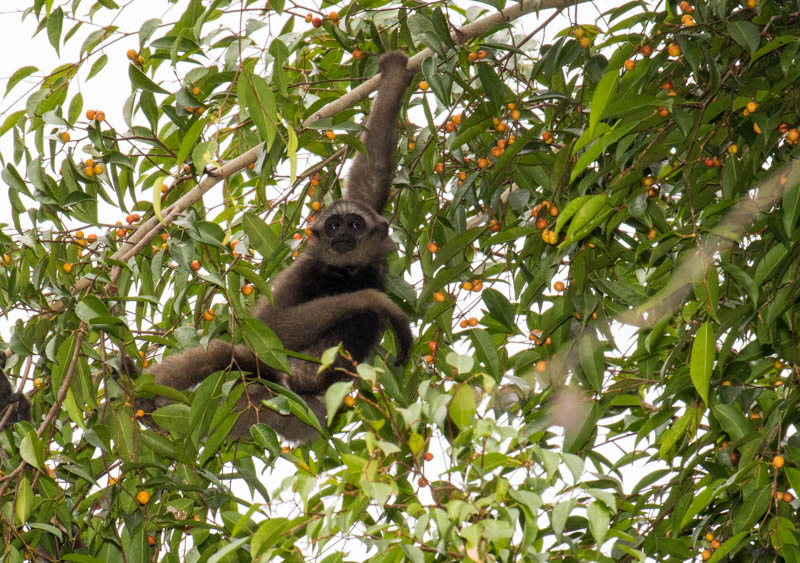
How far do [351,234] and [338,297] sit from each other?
35 centimetres

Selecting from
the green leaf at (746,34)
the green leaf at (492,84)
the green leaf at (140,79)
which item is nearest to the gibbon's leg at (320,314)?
the green leaf at (492,84)

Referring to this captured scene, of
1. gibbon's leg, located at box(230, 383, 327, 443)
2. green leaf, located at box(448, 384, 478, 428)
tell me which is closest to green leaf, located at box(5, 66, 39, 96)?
gibbon's leg, located at box(230, 383, 327, 443)

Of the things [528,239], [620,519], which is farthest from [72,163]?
[620,519]

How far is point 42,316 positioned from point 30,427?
19.6 inches

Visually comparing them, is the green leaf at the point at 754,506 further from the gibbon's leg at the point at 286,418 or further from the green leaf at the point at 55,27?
the green leaf at the point at 55,27

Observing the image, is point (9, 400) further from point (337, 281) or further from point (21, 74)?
point (337, 281)

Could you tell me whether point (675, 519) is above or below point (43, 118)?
below

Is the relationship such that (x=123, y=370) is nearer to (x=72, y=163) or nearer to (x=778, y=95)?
(x=72, y=163)

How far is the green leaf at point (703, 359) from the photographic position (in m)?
2.95

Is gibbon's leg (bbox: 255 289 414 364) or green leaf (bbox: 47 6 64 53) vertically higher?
green leaf (bbox: 47 6 64 53)

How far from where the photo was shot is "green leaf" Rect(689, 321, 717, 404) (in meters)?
2.95

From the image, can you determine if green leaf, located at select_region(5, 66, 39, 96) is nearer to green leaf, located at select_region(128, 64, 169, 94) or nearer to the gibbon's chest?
green leaf, located at select_region(128, 64, 169, 94)

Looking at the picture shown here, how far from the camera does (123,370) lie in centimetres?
407

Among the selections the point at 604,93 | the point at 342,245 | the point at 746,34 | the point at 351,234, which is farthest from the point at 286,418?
the point at 746,34
